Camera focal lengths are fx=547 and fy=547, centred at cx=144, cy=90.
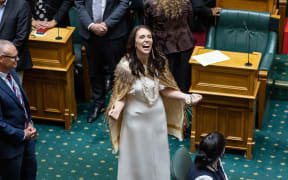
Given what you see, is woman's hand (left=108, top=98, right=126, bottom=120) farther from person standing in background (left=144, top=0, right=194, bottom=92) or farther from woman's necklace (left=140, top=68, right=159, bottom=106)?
person standing in background (left=144, top=0, right=194, bottom=92)

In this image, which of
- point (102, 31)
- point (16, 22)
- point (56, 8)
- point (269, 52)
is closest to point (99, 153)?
point (102, 31)

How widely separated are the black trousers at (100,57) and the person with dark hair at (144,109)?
5.44 feet

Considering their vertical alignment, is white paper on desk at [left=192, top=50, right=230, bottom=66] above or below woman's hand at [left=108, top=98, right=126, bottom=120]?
above

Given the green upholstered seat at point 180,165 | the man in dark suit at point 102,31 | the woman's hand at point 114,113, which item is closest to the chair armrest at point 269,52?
the man in dark suit at point 102,31

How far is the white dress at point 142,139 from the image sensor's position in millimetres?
4531

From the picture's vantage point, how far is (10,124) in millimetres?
4379

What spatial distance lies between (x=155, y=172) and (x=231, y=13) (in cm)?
288

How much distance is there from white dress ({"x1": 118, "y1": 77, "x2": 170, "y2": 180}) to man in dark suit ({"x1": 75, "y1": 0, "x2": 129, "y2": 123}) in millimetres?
1807

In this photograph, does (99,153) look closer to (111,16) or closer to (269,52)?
(111,16)

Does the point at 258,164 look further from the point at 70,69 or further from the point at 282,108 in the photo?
the point at 70,69

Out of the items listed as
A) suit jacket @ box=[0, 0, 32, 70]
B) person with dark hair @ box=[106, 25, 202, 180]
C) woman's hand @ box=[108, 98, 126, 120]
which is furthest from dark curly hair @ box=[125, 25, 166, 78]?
suit jacket @ box=[0, 0, 32, 70]

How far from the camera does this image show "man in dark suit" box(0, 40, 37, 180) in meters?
4.31

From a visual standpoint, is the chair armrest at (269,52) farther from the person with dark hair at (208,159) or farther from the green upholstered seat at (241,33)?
the person with dark hair at (208,159)

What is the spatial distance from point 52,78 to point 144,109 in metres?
2.03
